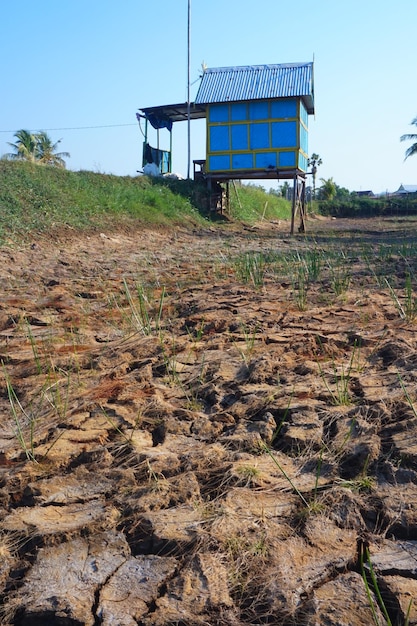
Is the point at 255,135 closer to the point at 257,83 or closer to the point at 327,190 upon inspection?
the point at 257,83

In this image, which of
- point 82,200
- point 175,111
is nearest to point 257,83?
point 175,111

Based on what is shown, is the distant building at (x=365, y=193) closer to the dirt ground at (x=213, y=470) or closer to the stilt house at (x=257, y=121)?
the stilt house at (x=257, y=121)

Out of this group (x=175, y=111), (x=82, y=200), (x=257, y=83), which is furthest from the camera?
(x=175, y=111)

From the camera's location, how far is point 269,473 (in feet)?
5.91

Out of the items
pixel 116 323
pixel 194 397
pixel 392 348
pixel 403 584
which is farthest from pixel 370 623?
pixel 116 323

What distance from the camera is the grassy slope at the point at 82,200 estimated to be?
9.06m

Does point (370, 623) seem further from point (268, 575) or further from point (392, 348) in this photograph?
point (392, 348)

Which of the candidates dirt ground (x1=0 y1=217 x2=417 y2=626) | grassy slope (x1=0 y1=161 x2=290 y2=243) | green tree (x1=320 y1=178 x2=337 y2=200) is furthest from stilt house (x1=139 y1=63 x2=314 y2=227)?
green tree (x1=320 y1=178 x2=337 y2=200)

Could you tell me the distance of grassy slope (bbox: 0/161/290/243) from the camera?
29.7 ft

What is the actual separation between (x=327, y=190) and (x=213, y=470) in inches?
1518

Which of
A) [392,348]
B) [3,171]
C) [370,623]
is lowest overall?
[370,623]

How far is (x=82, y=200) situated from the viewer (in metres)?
11.1

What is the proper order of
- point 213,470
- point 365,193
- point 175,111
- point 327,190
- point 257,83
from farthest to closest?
point 365,193 < point 327,190 < point 175,111 < point 257,83 < point 213,470

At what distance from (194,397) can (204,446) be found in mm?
462
